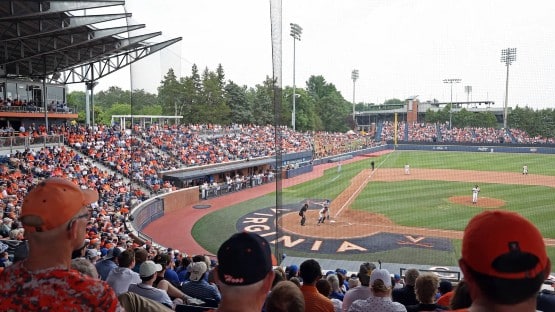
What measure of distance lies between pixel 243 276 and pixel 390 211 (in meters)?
20.7

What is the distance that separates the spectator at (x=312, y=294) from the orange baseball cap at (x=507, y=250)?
2.69 m

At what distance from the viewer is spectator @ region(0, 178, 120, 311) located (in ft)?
5.99

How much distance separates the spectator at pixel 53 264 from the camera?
183 cm

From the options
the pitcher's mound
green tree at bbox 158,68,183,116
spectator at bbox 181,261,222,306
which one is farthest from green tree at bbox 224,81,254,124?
the pitcher's mound

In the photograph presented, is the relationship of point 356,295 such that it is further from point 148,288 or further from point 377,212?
point 377,212

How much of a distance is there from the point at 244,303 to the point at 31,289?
0.90 metres

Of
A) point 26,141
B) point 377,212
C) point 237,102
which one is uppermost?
point 237,102

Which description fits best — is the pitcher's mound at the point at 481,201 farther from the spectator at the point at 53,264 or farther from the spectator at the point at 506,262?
the spectator at the point at 53,264

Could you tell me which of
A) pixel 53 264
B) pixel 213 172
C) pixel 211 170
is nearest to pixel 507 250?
pixel 53 264

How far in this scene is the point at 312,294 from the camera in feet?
13.6

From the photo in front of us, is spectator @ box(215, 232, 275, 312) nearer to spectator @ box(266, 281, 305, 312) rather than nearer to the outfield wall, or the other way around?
spectator @ box(266, 281, 305, 312)

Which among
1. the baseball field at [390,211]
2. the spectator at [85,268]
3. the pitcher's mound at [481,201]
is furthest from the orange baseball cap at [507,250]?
the pitcher's mound at [481,201]

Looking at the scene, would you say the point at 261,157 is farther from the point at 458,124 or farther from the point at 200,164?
the point at 458,124

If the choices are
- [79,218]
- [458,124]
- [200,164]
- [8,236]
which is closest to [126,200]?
[200,164]
